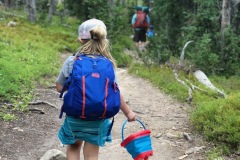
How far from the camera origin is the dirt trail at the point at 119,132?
231 inches

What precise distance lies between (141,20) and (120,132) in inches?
414

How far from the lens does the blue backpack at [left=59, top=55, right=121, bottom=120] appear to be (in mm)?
3604

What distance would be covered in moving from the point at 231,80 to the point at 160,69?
2.22m

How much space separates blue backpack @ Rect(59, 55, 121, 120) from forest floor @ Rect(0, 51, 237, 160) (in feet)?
7.32

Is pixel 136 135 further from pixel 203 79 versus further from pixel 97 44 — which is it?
pixel 203 79

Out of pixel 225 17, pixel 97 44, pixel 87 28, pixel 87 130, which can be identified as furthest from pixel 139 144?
pixel 225 17

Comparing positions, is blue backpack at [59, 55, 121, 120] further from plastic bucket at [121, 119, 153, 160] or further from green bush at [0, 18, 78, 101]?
green bush at [0, 18, 78, 101]

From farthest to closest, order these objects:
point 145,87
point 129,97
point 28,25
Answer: point 28,25, point 145,87, point 129,97

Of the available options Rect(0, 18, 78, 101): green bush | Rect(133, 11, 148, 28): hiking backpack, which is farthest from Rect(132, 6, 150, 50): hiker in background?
Rect(0, 18, 78, 101): green bush

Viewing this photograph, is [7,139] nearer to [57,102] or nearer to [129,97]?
[57,102]

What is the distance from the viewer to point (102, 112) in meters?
3.65

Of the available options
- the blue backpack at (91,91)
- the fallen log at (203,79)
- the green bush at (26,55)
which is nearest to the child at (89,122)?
the blue backpack at (91,91)

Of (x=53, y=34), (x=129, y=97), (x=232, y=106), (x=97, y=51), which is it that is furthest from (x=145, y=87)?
(x=53, y=34)

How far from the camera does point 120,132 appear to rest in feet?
23.3
